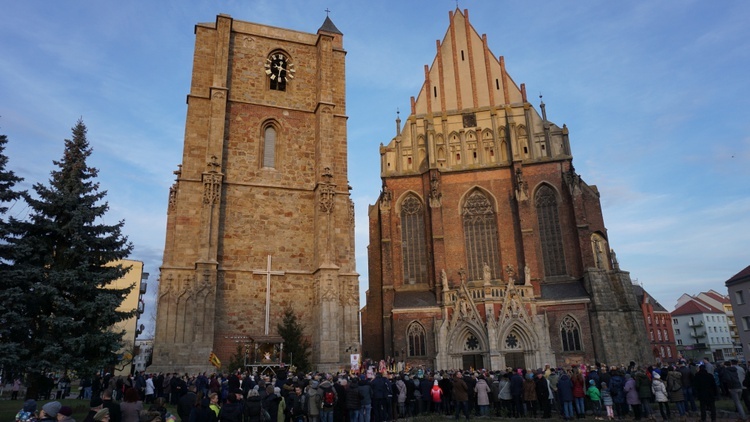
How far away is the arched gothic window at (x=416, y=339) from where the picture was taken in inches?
1174

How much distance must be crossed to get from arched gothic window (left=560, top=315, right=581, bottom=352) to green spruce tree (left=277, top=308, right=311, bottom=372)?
16.1 metres

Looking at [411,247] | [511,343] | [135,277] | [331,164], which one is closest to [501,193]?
[411,247]

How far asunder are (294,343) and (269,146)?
915cm

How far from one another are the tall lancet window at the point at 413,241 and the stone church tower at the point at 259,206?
11.4 meters

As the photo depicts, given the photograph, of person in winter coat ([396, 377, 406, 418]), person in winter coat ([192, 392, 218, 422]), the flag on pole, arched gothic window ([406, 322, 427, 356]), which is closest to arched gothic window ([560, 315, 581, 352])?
arched gothic window ([406, 322, 427, 356])

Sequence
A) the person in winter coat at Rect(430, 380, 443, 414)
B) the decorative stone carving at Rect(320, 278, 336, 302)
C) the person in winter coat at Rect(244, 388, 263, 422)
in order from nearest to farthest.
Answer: the person in winter coat at Rect(244, 388, 263, 422) < the person in winter coat at Rect(430, 380, 443, 414) < the decorative stone carving at Rect(320, 278, 336, 302)

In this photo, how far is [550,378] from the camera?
14141mm

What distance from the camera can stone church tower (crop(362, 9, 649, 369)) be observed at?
94.1 ft

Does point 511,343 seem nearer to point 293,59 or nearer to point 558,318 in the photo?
point 558,318

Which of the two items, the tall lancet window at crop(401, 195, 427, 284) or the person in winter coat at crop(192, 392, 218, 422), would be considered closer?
the person in winter coat at crop(192, 392, 218, 422)

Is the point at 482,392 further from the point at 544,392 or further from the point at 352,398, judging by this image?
the point at 352,398

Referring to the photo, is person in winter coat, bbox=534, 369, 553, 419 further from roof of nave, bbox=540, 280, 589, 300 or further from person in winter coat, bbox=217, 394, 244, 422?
roof of nave, bbox=540, 280, 589, 300

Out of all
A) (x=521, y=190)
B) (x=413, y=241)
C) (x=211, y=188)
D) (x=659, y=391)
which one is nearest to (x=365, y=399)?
(x=659, y=391)

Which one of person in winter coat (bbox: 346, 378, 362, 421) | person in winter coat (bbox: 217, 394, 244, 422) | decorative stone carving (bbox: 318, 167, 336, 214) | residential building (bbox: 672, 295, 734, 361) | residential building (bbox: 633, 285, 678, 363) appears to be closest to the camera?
person in winter coat (bbox: 217, 394, 244, 422)
